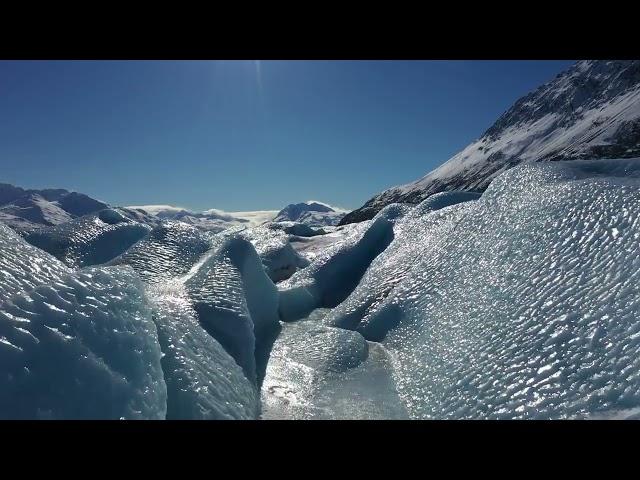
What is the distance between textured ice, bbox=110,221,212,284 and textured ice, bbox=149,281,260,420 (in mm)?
1788

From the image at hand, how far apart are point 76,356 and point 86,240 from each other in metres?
8.33

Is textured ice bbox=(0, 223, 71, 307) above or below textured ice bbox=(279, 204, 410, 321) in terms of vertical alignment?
below

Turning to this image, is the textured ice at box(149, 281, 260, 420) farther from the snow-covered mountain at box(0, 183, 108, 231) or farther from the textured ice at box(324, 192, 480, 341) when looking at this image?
the snow-covered mountain at box(0, 183, 108, 231)

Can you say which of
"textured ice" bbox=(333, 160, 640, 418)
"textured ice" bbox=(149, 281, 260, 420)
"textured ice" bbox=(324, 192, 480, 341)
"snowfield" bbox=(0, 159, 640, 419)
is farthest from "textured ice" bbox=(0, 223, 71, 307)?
"textured ice" bbox=(324, 192, 480, 341)

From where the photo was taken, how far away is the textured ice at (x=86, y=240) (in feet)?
30.3

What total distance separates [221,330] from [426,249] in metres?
5.31

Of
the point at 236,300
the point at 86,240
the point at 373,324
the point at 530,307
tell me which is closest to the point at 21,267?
the point at 236,300

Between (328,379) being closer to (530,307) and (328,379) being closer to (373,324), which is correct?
(373,324)

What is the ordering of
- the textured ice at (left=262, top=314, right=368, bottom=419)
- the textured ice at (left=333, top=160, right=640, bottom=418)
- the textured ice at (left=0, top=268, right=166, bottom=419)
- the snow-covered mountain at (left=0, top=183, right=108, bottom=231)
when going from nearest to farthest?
the textured ice at (left=0, top=268, right=166, bottom=419) < the textured ice at (left=333, top=160, right=640, bottom=418) < the textured ice at (left=262, top=314, right=368, bottom=419) < the snow-covered mountain at (left=0, top=183, right=108, bottom=231)

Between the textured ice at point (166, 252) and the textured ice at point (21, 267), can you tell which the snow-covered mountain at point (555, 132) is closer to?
the textured ice at point (166, 252)

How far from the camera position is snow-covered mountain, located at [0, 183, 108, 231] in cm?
10719

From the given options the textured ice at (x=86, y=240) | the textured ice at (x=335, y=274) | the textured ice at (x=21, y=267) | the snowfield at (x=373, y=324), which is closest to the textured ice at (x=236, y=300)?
the snowfield at (x=373, y=324)

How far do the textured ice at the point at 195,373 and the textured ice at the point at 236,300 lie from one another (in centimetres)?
35
